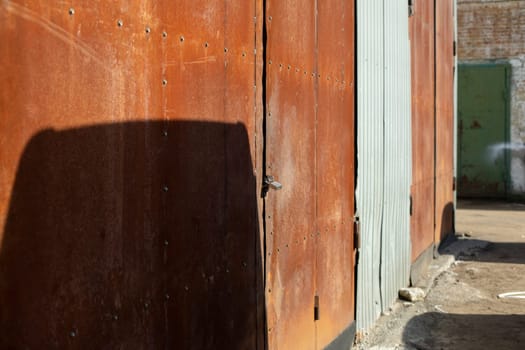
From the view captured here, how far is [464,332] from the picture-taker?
5.76 m

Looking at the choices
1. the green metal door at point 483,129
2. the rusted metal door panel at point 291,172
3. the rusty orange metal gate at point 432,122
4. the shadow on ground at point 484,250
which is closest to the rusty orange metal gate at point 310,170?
the rusted metal door panel at point 291,172

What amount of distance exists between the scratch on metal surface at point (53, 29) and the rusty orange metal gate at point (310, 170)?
4.81ft

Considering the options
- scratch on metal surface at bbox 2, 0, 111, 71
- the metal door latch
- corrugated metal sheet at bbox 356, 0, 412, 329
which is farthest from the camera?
corrugated metal sheet at bbox 356, 0, 412, 329

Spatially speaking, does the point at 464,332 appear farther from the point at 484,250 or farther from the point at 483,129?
the point at 483,129

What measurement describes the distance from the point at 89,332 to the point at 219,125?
1132mm

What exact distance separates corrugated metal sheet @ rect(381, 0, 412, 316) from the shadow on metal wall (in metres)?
3.00

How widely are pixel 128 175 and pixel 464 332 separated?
428cm

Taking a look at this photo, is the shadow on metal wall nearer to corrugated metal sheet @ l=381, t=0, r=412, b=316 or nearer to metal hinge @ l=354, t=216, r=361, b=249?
metal hinge @ l=354, t=216, r=361, b=249

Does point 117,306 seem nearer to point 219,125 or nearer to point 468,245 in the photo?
point 219,125

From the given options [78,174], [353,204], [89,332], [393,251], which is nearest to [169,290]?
[89,332]

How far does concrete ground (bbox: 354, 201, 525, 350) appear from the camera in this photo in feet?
17.9

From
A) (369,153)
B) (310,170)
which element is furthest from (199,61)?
(369,153)

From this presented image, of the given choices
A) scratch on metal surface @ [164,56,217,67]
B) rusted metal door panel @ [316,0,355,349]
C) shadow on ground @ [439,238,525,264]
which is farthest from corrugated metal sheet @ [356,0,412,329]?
shadow on ground @ [439,238,525,264]

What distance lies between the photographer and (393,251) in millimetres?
6371
